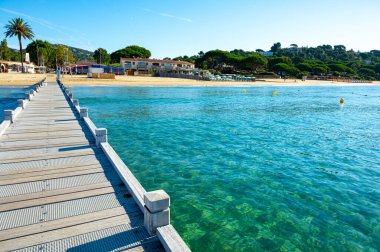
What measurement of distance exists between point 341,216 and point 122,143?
34.5 feet

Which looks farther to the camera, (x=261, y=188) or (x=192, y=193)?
(x=261, y=188)

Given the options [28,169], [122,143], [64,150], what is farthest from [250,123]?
[28,169]

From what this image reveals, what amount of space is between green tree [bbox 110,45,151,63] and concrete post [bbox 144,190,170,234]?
129 metres

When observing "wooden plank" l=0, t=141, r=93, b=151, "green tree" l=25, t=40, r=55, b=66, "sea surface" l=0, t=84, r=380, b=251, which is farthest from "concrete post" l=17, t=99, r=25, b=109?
"green tree" l=25, t=40, r=55, b=66

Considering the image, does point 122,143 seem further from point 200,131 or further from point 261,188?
point 261,188

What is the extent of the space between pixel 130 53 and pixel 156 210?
131m

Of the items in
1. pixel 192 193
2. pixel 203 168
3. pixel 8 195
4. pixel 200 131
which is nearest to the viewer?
pixel 8 195

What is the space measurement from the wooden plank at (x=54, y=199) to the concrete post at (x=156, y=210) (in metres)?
1.90

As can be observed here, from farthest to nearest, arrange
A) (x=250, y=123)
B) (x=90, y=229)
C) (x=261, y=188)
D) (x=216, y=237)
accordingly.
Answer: (x=250, y=123)
(x=261, y=188)
(x=216, y=237)
(x=90, y=229)

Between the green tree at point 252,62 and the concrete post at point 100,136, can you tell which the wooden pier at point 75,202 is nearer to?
the concrete post at point 100,136

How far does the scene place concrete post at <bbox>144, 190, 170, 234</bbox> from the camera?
4.26 metres

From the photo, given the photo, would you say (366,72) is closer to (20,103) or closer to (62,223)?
(20,103)

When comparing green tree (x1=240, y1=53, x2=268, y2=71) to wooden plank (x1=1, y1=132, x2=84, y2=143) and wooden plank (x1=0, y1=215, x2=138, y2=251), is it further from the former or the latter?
wooden plank (x1=0, y1=215, x2=138, y2=251)

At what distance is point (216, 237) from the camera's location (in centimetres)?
612
